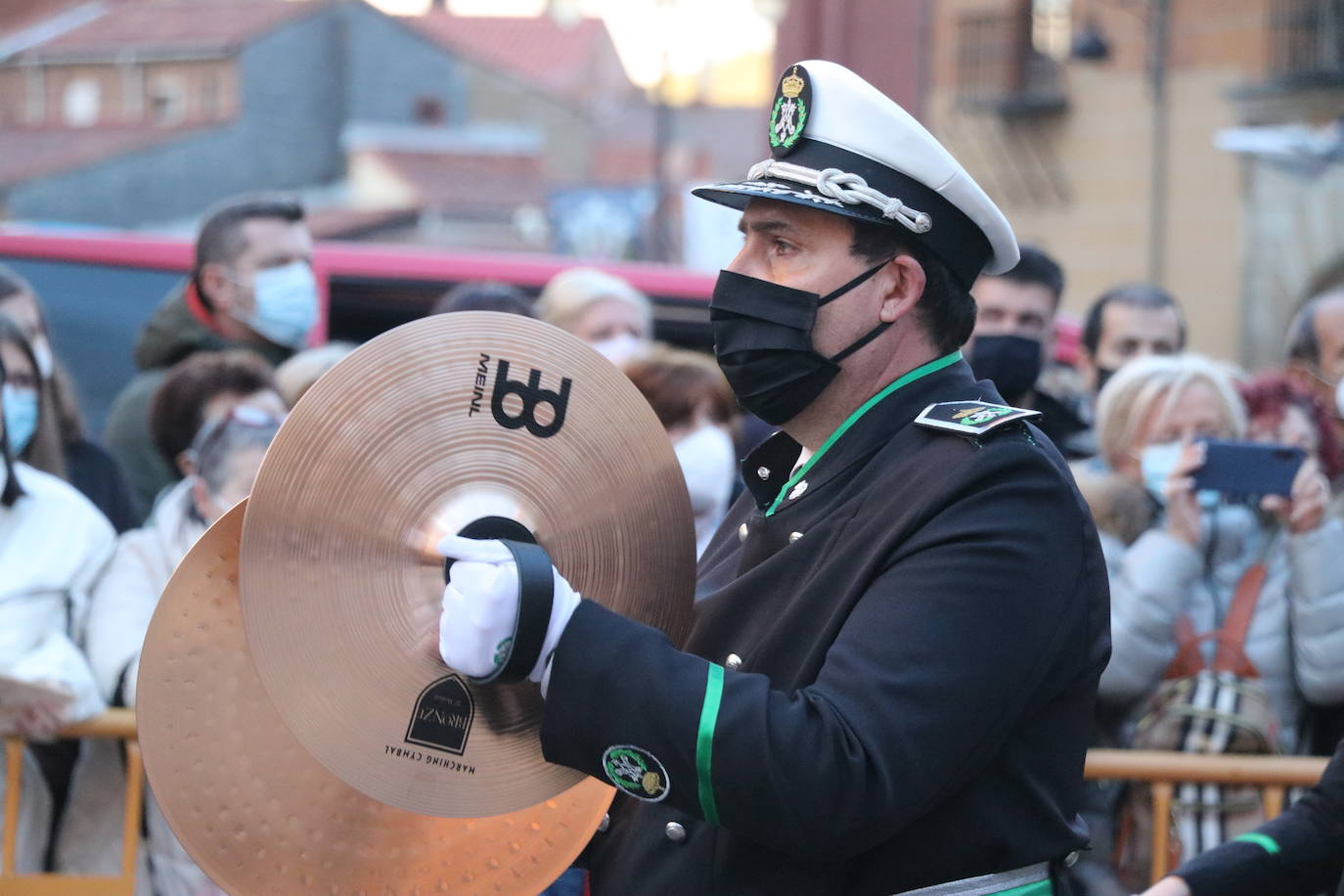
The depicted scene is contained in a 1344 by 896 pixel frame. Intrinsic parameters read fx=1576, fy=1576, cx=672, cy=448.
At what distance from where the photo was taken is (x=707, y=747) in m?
1.87

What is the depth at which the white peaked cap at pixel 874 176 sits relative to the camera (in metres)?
2.19

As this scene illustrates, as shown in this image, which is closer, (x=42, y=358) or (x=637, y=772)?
(x=637, y=772)

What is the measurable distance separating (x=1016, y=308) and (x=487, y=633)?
2.92m

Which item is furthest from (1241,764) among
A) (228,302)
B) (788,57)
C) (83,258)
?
(788,57)

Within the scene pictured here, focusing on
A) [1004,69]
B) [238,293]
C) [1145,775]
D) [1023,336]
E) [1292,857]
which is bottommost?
[1145,775]

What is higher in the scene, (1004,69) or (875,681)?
(1004,69)

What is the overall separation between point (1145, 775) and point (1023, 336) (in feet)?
4.22

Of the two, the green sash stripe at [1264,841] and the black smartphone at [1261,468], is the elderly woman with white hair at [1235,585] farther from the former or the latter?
the green sash stripe at [1264,841]

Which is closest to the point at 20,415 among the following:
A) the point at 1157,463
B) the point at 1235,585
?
the point at 1157,463

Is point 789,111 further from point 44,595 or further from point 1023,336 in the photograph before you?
point 44,595

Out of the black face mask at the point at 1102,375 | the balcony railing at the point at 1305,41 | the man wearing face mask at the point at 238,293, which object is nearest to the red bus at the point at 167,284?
the man wearing face mask at the point at 238,293

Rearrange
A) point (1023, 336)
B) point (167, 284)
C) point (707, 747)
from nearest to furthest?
1. point (707, 747)
2. point (1023, 336)
3. point (167, 284)

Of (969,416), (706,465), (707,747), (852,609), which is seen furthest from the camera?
(706,465)

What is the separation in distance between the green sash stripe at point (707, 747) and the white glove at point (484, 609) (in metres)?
0.21
